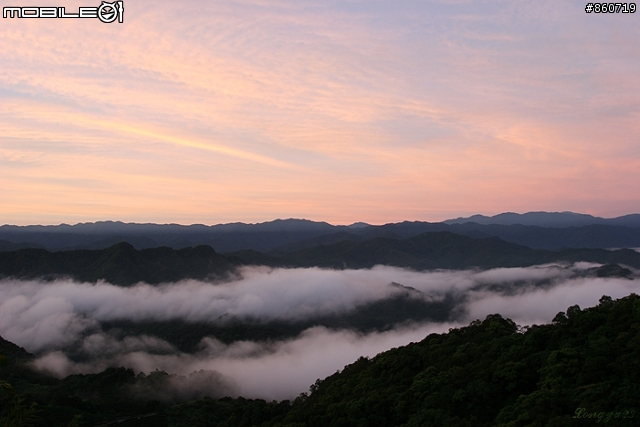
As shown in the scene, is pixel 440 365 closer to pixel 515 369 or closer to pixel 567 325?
pixel 515 369

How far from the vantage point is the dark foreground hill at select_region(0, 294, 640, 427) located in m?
38.7

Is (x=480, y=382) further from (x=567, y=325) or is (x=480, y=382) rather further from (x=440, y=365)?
(x=567, y=325)

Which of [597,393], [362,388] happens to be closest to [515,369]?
[597,393]

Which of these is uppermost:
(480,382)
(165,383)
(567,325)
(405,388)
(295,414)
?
(567,325)

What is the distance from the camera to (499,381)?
49.1m

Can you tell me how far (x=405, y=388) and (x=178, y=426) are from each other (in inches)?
2507

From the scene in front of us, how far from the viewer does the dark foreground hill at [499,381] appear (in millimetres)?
38688

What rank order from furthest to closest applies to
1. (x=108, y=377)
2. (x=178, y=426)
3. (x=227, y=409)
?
(x=108, y=377) → (x=227, y=409) → (x=178, y=426)

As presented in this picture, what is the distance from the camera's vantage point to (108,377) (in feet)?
452

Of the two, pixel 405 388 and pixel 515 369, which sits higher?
pixel 515 369

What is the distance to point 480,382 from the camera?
4888 centimetres

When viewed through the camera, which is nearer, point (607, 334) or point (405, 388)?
point (607, 334)

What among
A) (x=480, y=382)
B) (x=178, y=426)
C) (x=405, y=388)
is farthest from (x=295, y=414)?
(x=178, y=426)

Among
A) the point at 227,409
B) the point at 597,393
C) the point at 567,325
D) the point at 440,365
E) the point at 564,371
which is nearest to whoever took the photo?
the point at 597,393
